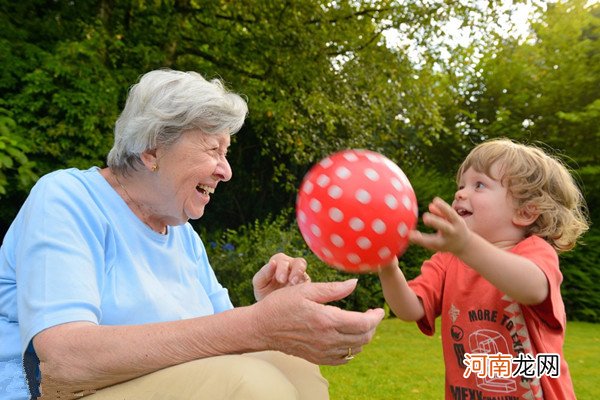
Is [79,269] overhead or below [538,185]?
below

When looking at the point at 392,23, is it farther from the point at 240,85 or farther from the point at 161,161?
the point at 161,161

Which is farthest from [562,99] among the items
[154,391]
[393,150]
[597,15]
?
[154,391]

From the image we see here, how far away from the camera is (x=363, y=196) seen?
221 cm

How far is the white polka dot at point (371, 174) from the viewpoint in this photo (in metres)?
2.24

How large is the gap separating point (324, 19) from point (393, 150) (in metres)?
3.39

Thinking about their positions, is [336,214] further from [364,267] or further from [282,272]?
[282,272]

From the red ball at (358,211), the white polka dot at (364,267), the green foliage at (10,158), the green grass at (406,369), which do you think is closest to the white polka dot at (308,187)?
the red ball at (358,211)

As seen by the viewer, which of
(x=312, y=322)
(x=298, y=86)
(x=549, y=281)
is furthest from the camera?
(x=298, y=86)

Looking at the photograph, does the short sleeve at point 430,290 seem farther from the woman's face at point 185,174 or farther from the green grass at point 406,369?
the green grass at point 406,369

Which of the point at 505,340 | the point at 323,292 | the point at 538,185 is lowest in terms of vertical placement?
the point at 505,340

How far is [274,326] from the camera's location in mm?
1826

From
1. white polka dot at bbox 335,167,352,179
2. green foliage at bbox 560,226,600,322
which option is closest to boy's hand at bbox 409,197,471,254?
white polka dot at bbox 335,167,352,179

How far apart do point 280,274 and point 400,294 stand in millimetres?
623

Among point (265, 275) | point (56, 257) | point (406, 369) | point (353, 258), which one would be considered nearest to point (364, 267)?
point (353, 258)
